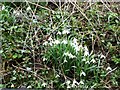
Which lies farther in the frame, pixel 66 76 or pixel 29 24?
pixel 29 24

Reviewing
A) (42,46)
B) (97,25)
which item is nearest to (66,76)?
(42,46)

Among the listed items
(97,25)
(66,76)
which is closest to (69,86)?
(66,76)

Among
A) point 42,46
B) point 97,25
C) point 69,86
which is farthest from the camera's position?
point 97,25

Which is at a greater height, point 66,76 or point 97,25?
point 97,25

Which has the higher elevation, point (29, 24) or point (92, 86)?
point (29, 24)

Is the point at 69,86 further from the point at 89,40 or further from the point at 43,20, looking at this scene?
the point at 43,20

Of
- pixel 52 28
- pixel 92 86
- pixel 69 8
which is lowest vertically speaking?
pixel 92 86

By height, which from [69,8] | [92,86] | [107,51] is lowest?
[92,86]

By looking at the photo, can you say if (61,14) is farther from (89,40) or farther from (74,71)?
(74,71)

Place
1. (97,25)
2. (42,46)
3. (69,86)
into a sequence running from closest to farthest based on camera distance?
(69,86) → (42,46) → (97,25)
